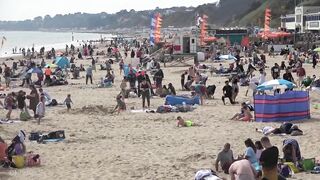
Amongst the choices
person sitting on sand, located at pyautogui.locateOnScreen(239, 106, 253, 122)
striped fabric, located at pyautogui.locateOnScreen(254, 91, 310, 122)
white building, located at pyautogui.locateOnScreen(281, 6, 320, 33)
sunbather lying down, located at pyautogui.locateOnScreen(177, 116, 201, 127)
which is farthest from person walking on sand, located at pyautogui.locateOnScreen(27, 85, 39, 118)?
white building, located at pyautogui.locateOnScreen(281, 6, 320, 33)

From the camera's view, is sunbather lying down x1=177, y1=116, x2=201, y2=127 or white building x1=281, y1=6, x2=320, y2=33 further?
white building x1=281, y1=6, x2=320, y2=33

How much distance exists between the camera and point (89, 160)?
469 inches

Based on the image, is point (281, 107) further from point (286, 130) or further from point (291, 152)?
point (291, 152)

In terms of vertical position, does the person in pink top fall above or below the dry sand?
above

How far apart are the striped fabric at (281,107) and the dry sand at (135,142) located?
50 centimetres

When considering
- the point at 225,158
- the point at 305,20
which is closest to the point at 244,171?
the point at 225,158

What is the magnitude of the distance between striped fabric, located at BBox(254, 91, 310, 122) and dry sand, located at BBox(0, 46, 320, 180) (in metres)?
0.50

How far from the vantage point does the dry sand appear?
35.8 feet

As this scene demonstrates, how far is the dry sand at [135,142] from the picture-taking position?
1092cm

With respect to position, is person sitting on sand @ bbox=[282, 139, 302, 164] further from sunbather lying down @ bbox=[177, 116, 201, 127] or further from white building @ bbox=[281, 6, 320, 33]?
white building @ bbox=[281, 6, 320, 33]

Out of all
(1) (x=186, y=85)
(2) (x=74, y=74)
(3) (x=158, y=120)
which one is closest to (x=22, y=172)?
(3) (x=158, y=120)

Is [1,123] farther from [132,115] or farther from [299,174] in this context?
[299,174]

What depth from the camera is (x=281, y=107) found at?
15.6 meters

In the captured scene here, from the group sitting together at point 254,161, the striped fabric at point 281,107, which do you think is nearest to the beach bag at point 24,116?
the striped fabric at point 281,107
